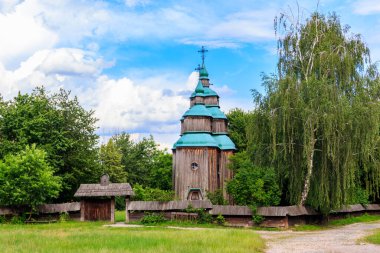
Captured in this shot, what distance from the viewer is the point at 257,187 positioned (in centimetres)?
3106

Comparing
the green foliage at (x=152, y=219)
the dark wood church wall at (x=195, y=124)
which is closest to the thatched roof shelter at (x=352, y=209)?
the dark wood church wall at (x=195, y=124)

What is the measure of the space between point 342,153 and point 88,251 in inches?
766

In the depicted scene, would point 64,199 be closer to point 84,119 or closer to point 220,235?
point 84,119

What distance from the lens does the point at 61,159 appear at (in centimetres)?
4175

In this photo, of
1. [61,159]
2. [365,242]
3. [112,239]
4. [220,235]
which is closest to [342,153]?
[365,242]

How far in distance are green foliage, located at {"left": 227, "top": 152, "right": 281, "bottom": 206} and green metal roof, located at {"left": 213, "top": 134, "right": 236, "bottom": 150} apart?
11.1 meters

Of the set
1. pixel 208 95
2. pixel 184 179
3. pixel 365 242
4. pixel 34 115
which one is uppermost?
pixel 208 95

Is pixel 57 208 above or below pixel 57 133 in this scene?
below

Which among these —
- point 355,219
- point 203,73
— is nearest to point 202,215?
point 355,219

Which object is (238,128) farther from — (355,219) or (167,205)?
(167,205)

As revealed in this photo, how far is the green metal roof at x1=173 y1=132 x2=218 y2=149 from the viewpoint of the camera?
40031 mm

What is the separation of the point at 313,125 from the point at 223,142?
1490 centimetres

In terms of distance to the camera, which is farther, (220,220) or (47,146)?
(47,146)

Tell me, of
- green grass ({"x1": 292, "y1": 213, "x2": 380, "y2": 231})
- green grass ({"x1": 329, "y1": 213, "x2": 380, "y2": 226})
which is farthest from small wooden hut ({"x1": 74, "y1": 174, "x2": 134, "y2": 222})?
green grass ({"x1": 329, "y1": 213, "x2": 380, "y2": 226})
